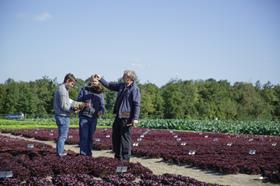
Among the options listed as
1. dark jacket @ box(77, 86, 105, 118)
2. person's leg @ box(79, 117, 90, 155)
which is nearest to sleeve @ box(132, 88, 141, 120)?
dark jacket @ box(77, 86, 105, 118)

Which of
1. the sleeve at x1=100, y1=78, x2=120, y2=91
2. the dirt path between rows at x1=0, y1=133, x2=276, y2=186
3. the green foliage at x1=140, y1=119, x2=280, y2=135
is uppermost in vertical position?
the sleeve at x1=100, y1=78, x2=120, y2=91

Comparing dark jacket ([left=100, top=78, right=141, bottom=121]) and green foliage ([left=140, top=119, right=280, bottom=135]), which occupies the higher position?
dark jacket ([left=100, top=78, right=141, bottom=121])

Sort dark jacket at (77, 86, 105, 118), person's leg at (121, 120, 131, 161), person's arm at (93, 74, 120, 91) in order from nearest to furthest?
person's leg at (121, 120, 131, 161)
person's arm at (93, 74, 120, 91)
dark jacket at (77, 86, 105, 118)

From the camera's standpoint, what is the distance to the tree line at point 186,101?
6094 centimetres

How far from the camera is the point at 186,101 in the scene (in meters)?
60.8

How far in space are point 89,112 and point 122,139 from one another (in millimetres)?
1268

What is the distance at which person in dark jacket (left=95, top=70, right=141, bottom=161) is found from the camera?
10250mm

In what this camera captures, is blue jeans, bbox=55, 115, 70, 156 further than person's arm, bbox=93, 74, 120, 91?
No

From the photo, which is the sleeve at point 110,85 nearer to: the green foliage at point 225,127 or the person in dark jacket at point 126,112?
the person in dark jacket at point 126,112

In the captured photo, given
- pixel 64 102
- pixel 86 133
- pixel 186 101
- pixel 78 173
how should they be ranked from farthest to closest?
1. pixel 186 101
2. pixel 86 133
3. pixel 64 102
4. pixel 78 173

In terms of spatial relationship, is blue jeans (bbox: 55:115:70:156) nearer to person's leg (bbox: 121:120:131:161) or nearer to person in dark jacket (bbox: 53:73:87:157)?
person in dark jacket (bbox: 53:73:87:157)

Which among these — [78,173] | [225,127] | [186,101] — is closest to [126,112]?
[78,173]

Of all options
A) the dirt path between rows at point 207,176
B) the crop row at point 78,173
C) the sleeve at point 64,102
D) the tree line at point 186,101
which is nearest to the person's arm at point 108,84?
the sleeve at point 64,102

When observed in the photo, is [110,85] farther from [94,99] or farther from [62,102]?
[62,102]
